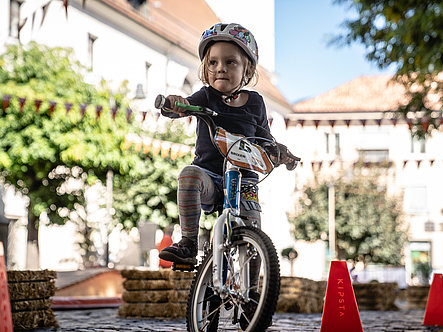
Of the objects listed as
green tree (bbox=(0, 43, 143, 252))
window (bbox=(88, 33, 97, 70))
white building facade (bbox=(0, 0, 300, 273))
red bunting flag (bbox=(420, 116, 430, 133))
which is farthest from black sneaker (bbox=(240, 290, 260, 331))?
window (bbox=(88, 33, 97, 70))

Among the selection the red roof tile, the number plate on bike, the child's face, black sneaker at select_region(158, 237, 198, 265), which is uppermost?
the red roof tile

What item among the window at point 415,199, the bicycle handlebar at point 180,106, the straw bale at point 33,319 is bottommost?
the straw bale at point 33,319

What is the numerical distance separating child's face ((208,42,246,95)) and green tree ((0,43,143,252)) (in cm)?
1348

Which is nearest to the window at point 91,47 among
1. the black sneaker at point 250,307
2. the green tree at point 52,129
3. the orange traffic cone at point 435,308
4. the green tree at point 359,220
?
the green tree at point 52,129

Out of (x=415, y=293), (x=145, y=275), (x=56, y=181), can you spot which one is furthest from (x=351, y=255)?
(x=145, y=275)

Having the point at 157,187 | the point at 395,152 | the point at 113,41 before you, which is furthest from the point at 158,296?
the point at 395,152

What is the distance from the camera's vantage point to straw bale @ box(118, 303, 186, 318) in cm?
847

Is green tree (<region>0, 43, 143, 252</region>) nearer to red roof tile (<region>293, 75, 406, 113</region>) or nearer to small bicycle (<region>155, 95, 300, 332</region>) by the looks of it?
small bicycle (<region>155, 95, 300, 332</region>)

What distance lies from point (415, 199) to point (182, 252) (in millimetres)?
45247

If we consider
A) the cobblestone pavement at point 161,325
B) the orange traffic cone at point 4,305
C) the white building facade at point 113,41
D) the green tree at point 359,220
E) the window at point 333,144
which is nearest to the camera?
the orange traffic cone at point 4,305

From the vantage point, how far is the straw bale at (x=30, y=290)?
6.48 m

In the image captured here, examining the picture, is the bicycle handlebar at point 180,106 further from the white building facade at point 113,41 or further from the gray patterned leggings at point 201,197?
the white building facade at point 113,41

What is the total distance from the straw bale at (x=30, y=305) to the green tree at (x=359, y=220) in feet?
107

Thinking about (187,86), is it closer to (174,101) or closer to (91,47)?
(91,47)
